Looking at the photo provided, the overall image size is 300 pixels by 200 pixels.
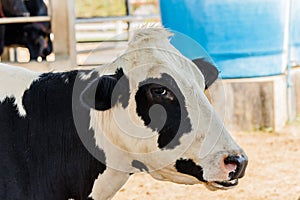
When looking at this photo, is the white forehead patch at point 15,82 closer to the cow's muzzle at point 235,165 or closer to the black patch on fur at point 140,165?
the black patch on fur at point 140,165

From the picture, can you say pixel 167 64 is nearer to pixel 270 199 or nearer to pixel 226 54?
pixel 270 199

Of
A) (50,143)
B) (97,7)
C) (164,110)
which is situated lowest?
(97,7)

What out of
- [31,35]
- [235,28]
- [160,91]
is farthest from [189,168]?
[31,35]

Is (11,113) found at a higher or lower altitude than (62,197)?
higher

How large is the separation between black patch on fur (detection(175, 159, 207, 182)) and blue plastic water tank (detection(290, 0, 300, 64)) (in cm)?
541

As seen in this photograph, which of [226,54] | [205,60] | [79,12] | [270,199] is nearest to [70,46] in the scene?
[226,54]

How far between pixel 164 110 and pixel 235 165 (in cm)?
32

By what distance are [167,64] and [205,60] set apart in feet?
0.98

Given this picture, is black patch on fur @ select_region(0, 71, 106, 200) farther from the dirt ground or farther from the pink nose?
the dirt ground

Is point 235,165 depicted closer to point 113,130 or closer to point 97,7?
point 113,130

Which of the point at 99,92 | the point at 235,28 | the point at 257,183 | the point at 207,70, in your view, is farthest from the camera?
the point at 235,28

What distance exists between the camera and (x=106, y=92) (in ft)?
9.16

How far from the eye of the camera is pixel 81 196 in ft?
9.62

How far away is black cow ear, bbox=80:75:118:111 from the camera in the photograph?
109 inches
